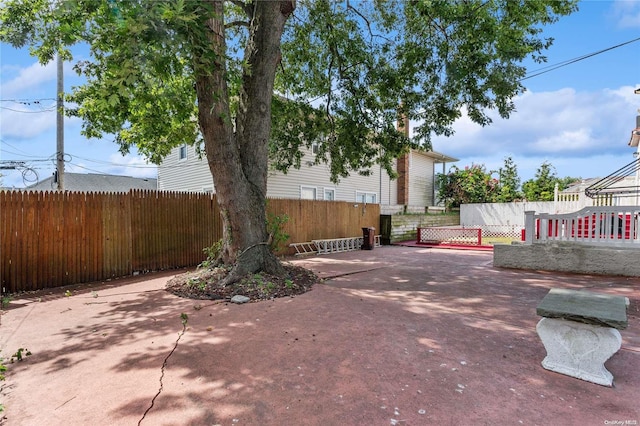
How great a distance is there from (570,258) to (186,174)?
1437 centimetres

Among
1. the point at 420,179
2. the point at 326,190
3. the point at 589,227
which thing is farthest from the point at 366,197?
the point at 589,227

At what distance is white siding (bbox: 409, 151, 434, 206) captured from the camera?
21.3 metres

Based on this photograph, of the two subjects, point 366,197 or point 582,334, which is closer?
point 582,334

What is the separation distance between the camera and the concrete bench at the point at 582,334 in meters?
2.85

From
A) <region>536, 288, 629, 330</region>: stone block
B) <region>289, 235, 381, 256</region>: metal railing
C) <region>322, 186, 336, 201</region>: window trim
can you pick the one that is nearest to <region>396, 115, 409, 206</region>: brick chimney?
<region>322, 186, 336, 201</region>: window trim

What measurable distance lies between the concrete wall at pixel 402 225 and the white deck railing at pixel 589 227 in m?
7.79

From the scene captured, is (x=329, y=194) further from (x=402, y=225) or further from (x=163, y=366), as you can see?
(x=163, y=366)

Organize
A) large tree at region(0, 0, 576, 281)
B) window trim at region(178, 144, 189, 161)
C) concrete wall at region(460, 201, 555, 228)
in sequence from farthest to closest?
concrete wall at region(460, 201, 555, 228) → window trim at region(178, 144, 189, 161) → large tree at region(0, 0, 576, 281)

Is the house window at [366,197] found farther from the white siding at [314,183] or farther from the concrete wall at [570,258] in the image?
the concrete wall at [570,258]

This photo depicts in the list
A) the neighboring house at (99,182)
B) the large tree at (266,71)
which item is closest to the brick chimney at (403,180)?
the large tree at (266,71)

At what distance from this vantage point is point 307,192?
614 inches

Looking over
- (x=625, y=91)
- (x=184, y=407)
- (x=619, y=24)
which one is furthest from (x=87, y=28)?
(x=625, y=91)

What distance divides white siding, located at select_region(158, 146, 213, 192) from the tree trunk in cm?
732

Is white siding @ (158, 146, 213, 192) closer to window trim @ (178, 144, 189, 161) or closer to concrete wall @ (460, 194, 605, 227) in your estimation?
window trim @ (178, 144, 189, 161)
